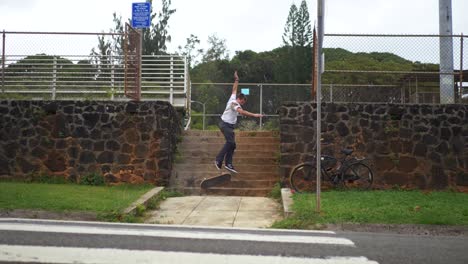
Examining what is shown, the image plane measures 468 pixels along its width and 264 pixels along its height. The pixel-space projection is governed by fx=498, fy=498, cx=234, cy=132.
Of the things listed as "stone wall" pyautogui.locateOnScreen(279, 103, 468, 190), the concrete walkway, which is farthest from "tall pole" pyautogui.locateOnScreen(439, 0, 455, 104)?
the concrete walkway

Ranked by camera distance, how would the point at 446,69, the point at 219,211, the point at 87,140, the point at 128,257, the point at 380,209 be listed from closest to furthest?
the point at 128,257
the point at 380,209
the point at 219,211
the point at 87,140
the point at 446,69

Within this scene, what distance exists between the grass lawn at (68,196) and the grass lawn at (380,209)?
313cm

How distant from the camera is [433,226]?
296 inches

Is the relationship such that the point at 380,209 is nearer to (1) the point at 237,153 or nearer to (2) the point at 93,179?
(1) the point at 237,153

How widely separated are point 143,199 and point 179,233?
2.95 meters

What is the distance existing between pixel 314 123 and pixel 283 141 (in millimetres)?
834

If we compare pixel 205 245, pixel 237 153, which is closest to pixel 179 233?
pixel 205 245

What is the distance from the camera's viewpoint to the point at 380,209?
8406 mm

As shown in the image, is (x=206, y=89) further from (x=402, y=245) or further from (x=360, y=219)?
(x=402, y=245)

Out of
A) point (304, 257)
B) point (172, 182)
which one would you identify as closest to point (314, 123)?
point (172, 182)

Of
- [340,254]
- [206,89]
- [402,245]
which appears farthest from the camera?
[206,89]

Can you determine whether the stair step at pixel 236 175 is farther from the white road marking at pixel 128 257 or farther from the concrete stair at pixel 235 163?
the white road marking at pixel 128 257

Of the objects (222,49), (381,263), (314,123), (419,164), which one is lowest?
(381,263)

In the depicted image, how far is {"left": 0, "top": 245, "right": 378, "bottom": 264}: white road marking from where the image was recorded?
16.6 feet
